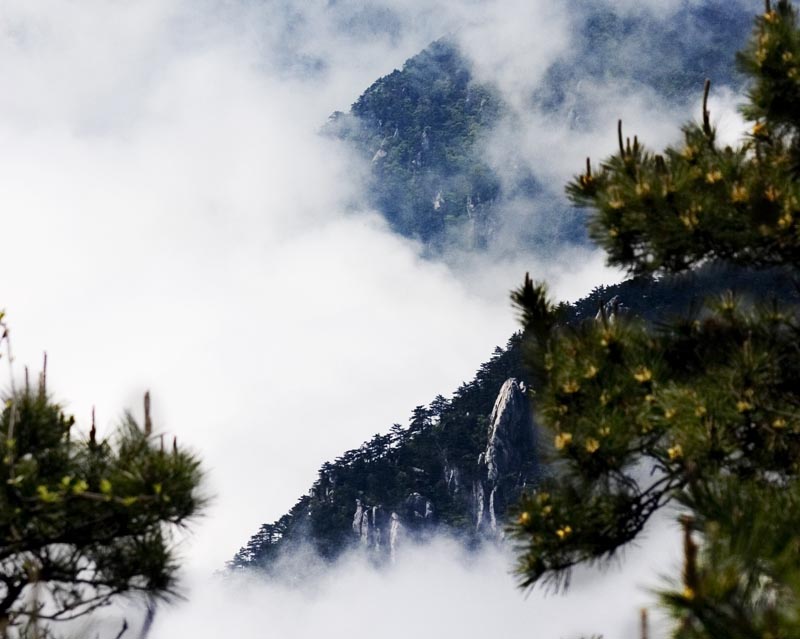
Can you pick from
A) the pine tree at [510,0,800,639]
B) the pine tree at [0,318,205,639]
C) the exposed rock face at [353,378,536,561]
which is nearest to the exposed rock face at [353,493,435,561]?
the exposed rock face at [353,378,536,561]

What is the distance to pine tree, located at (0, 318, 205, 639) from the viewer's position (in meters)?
5.39

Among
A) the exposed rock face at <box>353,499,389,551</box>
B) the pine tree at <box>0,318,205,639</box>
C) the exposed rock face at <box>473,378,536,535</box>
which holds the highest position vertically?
the exposed rock face at <box>473,378,536,535</box>

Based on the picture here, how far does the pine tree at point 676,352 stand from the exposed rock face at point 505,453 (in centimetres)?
12930

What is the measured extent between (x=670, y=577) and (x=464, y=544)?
16056cm

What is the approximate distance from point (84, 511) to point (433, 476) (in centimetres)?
14632

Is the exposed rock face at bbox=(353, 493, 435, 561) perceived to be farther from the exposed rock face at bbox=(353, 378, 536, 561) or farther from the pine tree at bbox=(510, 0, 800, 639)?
the pine tree at bbox=(510, 0, 800, 639)

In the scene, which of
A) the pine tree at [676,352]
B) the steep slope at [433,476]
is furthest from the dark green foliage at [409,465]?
the pine tree at [676,352]

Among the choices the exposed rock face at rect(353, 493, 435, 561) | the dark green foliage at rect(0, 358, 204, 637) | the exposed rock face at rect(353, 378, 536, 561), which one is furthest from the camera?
the exposed rock face at rect(353, 493, 435, 561)

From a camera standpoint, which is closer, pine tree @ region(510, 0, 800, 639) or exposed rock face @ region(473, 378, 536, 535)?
pine tree @ region(510, 0, 800, 639)

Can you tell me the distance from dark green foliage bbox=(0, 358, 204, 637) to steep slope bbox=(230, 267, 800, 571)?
435 ft

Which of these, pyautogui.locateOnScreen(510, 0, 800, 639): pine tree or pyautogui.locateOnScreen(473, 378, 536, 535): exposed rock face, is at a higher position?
pyautogui.locateOnScreen(473, 378, 536, 535): exposed rock face

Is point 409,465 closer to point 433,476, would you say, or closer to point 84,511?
point 433,476

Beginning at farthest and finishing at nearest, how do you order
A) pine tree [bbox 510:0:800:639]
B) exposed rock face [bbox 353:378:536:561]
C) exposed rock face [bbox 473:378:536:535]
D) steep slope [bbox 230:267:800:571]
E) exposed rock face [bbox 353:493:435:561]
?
exposed rock face [bbox 353:493:435:561] → steep slope [bbox 230:267:800:571] → exposed rock face [bbox 353:378:536:561] → exposed rock face [bbox 473:378:536:535] → pine tree [bbox 510:0:800:639]

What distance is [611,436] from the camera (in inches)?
278
